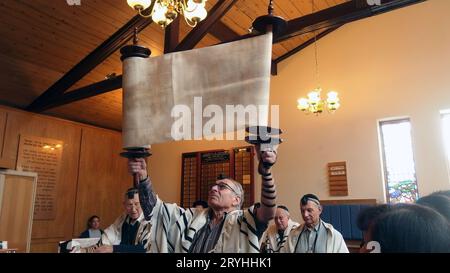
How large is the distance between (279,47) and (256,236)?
17.2 ft

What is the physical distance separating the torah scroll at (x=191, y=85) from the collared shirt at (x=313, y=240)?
156 centimetres

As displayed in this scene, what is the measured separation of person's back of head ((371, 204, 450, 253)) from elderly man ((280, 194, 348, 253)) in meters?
1.45

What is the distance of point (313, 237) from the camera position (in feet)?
8.05

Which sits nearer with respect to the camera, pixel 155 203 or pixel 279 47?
pixel 155 203

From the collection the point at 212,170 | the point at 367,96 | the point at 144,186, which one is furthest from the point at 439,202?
the point at 212,170

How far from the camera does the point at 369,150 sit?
18.2ft

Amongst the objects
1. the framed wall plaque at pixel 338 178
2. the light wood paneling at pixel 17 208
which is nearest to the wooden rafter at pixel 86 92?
the light wood paneling at pixel 17 208

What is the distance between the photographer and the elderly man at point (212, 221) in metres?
1.46

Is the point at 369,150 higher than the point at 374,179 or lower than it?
higher

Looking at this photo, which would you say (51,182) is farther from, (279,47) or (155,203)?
(155,203)

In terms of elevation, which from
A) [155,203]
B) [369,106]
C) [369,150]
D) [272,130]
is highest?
[369,106]

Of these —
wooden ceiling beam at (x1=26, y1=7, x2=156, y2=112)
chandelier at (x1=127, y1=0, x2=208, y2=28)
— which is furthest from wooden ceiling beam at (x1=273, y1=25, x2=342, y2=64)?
chandelier at (x1=127, y1=0, x2=208, y2=28)

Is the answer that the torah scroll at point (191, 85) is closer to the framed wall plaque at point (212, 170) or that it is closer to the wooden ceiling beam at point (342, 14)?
the wooden ceiling beam at point (342, 14)

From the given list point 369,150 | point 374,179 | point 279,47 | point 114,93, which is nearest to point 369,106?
point 369,150
